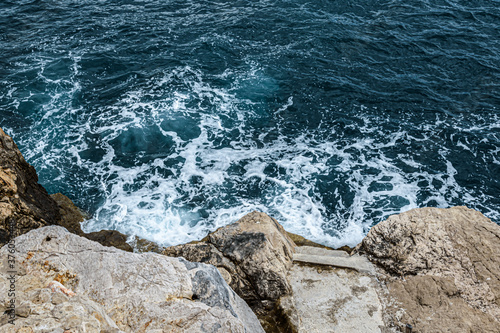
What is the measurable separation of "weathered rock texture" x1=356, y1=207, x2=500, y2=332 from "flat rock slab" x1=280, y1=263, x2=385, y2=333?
1.53 feet

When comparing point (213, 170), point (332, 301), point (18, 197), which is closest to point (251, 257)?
point (332, 301)

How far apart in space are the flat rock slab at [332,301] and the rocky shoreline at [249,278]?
0.02 metres

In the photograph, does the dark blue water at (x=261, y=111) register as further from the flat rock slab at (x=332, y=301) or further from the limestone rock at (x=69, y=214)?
the flat rock slab at (x=332, y=301)

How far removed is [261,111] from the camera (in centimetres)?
1577

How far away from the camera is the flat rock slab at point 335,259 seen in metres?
8.18

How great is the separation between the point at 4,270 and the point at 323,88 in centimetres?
1426

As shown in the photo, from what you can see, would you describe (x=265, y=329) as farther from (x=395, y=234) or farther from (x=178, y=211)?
(x=178, y=211)

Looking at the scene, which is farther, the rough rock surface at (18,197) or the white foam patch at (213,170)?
the white foam patch at (213,170)

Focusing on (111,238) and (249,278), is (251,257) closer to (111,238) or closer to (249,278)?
(249,278)

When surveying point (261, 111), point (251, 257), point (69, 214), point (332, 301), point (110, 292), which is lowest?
point (332, 301)

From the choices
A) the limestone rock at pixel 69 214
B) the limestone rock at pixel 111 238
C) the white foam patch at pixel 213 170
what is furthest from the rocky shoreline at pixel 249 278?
the white foam patch at pixel 213 170

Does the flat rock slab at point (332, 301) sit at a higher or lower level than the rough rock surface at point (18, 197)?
lower

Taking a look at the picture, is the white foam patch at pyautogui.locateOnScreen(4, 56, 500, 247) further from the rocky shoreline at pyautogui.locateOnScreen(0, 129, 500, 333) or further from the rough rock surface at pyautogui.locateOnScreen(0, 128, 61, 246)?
the rocky shoreline at pyautogui.locateOnScreen(0, 129, 500, 333)

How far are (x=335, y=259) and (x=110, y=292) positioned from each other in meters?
5.02
